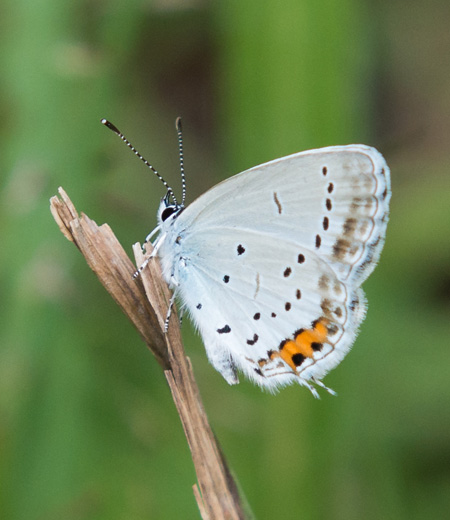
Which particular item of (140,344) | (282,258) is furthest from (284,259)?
(140,344)

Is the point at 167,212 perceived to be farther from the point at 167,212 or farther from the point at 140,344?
the point at 140,344

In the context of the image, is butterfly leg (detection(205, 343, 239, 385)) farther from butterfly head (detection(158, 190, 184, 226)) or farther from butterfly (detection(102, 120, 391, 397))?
butterfly head (detection(158, 190, 184, 226))

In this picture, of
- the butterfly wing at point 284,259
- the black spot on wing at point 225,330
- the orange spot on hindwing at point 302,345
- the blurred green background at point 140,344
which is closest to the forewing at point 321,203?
the butterfly wing at point 284,259

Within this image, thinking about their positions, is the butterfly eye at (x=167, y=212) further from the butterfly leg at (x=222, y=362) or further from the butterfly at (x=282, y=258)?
the butterfly leg at (x=222, y=362)

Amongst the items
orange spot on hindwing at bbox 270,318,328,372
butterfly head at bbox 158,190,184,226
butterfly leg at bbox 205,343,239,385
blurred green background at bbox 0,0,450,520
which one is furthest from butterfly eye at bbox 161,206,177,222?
orange spot on hindwing at bbox 270,318,328,372

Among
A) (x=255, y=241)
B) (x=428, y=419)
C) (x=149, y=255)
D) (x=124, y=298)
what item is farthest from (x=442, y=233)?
(x=124, y=298)

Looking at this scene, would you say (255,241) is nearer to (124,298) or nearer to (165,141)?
(124,298)
